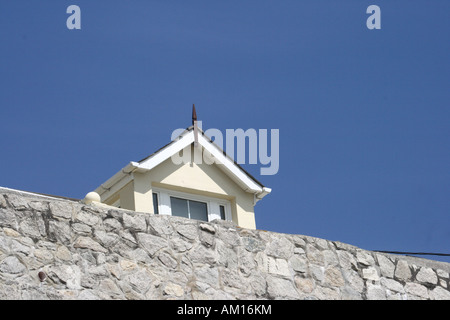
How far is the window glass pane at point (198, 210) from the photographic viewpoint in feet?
59.7

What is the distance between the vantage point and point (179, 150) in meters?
18.6

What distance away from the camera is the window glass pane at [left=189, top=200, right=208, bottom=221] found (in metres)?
18.2

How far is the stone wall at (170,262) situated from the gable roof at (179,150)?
2983mm

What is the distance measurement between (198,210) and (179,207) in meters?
0.42

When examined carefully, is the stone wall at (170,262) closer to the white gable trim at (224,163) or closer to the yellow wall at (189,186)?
the yellow wall at (189,186)

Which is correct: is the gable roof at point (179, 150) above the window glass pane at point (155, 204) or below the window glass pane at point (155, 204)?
above

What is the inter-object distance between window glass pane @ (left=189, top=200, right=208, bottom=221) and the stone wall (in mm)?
2711

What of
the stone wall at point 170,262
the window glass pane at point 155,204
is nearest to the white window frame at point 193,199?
the window glass pane at point 155,204

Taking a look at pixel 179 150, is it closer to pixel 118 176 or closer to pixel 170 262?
pixel 118 176

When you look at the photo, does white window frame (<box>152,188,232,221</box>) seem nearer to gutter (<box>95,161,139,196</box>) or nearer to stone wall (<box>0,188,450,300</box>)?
gutter (<box>95,161,139,196</box>)

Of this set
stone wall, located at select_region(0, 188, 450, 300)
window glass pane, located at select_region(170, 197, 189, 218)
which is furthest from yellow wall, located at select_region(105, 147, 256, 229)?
stone wall, located at select_region(0, 188, 450, 300)

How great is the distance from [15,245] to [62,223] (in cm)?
86

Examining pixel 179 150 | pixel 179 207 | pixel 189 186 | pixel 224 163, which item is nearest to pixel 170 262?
pixel 179 207

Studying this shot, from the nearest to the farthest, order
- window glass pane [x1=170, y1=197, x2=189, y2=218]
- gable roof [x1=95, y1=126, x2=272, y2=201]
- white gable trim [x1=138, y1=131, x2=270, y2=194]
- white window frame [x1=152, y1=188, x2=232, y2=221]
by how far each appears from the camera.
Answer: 1. gable roof [x1=95, y1=126, x2=272, y2=201]
2. white window frame [x1=152, y1=188, x2=232, y2=221]
3. window glass pane [x1=170, y1=197, x2=189, y2=218]
4. white gable trim [x1=138, y1=131, x2=270, y2=194]
